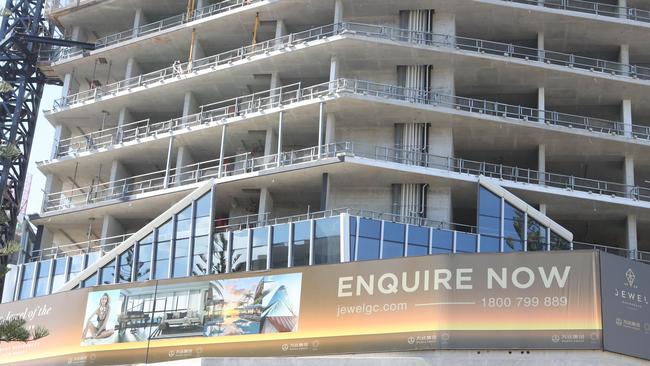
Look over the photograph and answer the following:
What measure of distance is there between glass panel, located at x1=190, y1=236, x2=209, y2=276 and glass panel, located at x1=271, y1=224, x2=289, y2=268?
2.75 meters

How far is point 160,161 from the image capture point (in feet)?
186

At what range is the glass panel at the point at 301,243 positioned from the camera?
145ft

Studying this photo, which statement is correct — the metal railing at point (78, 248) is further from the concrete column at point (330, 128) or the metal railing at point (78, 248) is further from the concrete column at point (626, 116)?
the concrete column at point (626, 116)

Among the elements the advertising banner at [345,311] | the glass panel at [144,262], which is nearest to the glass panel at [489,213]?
the advertising banner at [345,311]

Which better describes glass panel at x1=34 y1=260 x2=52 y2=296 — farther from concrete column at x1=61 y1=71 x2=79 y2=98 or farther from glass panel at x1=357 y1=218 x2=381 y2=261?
glass panel at x1=357 y1=218 x2=381 y2=261

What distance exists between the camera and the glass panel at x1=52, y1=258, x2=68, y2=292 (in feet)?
170

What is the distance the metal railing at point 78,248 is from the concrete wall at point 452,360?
1586 cm

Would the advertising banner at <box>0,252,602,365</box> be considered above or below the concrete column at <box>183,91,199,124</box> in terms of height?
below

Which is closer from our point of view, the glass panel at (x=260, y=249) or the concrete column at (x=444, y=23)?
the glass panel at (x=260, y=249)

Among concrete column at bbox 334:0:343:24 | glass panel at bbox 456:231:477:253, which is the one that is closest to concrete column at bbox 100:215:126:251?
concrete column at bbox 334:0:343:24

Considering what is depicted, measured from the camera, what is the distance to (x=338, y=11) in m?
52.2

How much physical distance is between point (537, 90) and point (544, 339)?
18139 mm

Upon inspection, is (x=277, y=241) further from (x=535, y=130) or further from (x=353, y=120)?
(x=535, y=130)

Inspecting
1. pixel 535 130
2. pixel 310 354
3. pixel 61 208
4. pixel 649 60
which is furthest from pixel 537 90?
pixel 61 208
